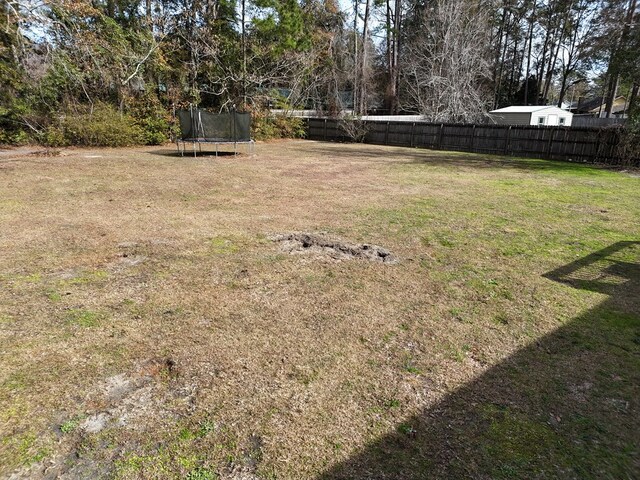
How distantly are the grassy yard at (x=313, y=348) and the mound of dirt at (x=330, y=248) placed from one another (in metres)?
0.13

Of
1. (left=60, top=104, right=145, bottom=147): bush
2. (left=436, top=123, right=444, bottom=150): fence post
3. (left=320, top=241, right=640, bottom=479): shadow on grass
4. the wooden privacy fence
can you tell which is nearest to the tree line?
(left=60, top=104, right=145, bottom=147): bush

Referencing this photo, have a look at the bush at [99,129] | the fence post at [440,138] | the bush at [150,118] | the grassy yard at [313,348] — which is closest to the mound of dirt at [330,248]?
the grassy yard at [313,348]

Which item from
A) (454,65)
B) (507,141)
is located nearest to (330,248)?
(507,141)

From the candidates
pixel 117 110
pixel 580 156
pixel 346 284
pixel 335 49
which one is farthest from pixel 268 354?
pixel 335 49

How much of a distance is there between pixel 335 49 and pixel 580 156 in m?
19.4

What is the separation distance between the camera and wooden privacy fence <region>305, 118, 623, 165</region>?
1290 centimetres

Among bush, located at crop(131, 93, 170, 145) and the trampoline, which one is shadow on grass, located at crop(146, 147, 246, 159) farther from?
bush, located at crop(131, 93, 170, 145)

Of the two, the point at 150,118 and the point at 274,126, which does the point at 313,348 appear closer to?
the point at 150,118

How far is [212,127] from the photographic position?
1211 centimetres

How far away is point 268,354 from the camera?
2.37m

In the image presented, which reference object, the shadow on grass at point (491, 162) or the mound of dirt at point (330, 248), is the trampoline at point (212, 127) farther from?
the mound of dirt at point (330, 248)

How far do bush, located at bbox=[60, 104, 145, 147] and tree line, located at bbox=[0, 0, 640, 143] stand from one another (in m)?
0.04

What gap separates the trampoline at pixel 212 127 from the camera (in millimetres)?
11750

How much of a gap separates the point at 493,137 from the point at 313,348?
15.7m
